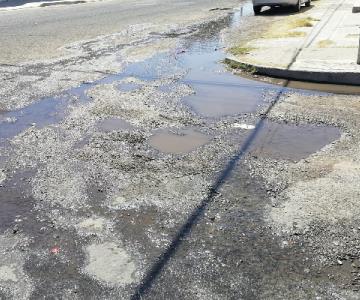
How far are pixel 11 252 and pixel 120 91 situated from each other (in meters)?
5.22

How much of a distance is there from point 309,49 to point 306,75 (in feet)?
7.92

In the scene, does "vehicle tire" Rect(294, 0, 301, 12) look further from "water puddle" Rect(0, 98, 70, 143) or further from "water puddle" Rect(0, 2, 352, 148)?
"water puddle" Rect(0, 98, 70, 143)

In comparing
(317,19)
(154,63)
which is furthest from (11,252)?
(317,19)

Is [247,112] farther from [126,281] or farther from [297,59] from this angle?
[126,281]

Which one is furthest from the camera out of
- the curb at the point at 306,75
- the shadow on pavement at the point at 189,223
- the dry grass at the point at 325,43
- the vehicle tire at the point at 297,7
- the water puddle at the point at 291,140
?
the vehicle tire at the point at 297,7

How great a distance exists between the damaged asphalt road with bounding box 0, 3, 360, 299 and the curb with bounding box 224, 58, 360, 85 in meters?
0.62

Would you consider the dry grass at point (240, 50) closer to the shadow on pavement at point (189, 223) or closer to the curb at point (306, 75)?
the curb at point (306, 75)

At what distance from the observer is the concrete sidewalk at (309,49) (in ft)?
29.4

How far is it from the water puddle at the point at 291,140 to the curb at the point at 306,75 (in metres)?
2.47

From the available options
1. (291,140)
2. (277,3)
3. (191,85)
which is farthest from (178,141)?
Result: (277,3)

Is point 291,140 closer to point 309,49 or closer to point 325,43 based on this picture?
point 309,49

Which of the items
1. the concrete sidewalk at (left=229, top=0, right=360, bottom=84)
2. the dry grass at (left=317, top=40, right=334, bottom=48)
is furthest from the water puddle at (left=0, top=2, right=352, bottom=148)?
the dry grass at (left=317, top=40, right=334, bottom=48)

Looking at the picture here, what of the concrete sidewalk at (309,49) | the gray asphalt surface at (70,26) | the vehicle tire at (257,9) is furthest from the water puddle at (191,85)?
the vehicle tire at (257,9)

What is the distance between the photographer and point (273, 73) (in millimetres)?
9453
